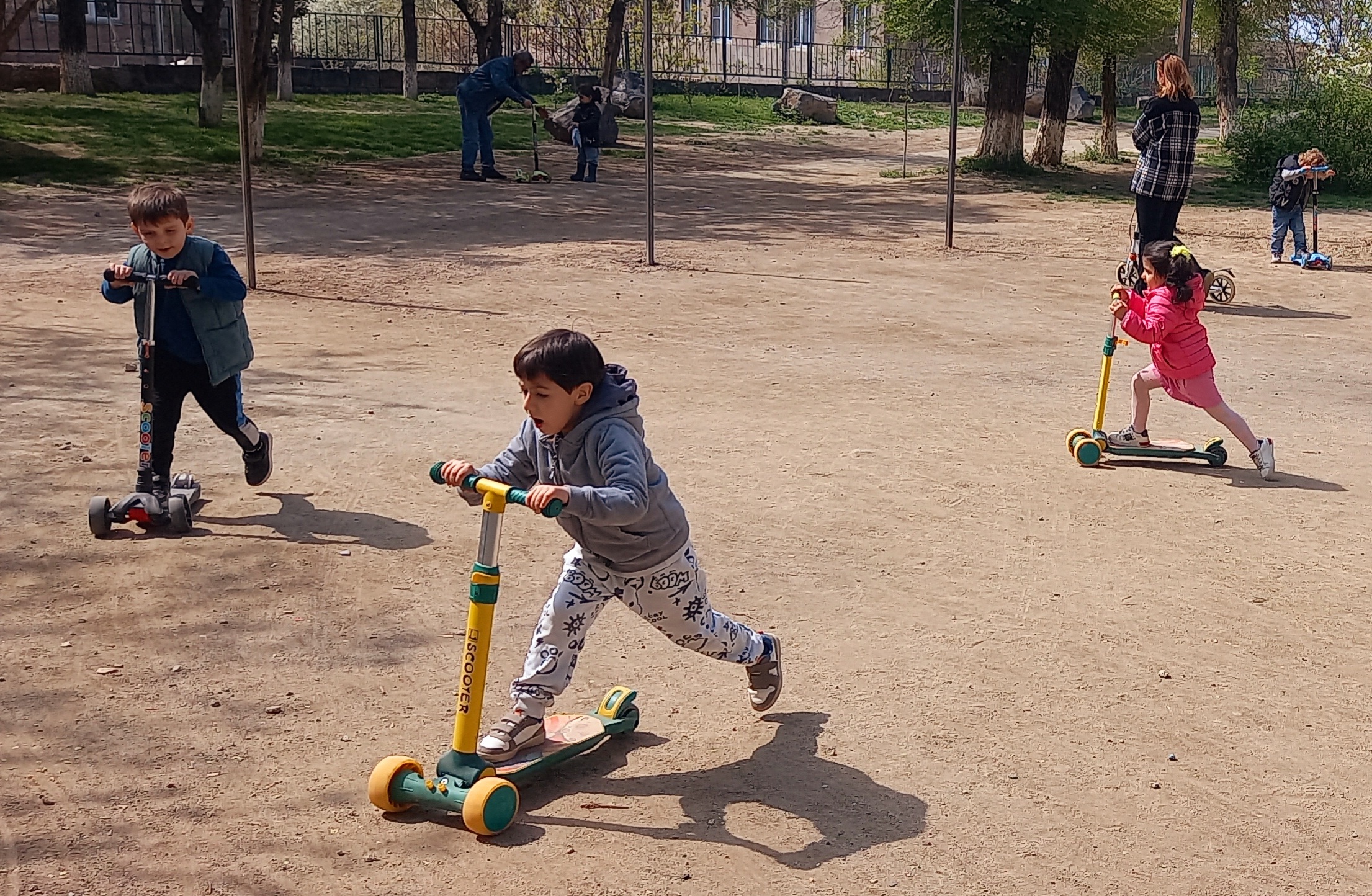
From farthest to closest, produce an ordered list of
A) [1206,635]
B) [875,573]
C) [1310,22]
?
1. [1310,22]
2. [875,573]
3. [1206,635]

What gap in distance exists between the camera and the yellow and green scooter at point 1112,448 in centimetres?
718

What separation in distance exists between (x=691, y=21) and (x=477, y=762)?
138 ft

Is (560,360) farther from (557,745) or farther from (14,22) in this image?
(14,22)

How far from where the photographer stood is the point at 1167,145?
11.7m

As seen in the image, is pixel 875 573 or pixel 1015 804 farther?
pixel 875 573

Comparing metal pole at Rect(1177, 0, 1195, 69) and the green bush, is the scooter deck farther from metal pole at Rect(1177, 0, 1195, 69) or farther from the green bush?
the green bush

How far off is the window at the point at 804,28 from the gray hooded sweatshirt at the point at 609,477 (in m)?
54.5

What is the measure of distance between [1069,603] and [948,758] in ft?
4.67

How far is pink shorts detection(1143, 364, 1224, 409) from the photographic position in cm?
707

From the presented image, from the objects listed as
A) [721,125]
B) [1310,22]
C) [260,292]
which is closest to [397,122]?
[721,125]

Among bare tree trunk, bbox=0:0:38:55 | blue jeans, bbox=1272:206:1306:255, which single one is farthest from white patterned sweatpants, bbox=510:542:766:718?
bare tree trunk, bbox=0:0:38:55

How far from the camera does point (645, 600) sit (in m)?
3.95

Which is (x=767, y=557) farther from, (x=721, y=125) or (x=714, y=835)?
(x=721, y=125)

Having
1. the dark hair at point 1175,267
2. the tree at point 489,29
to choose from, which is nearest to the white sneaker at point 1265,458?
the dark hair at point 1175,267
